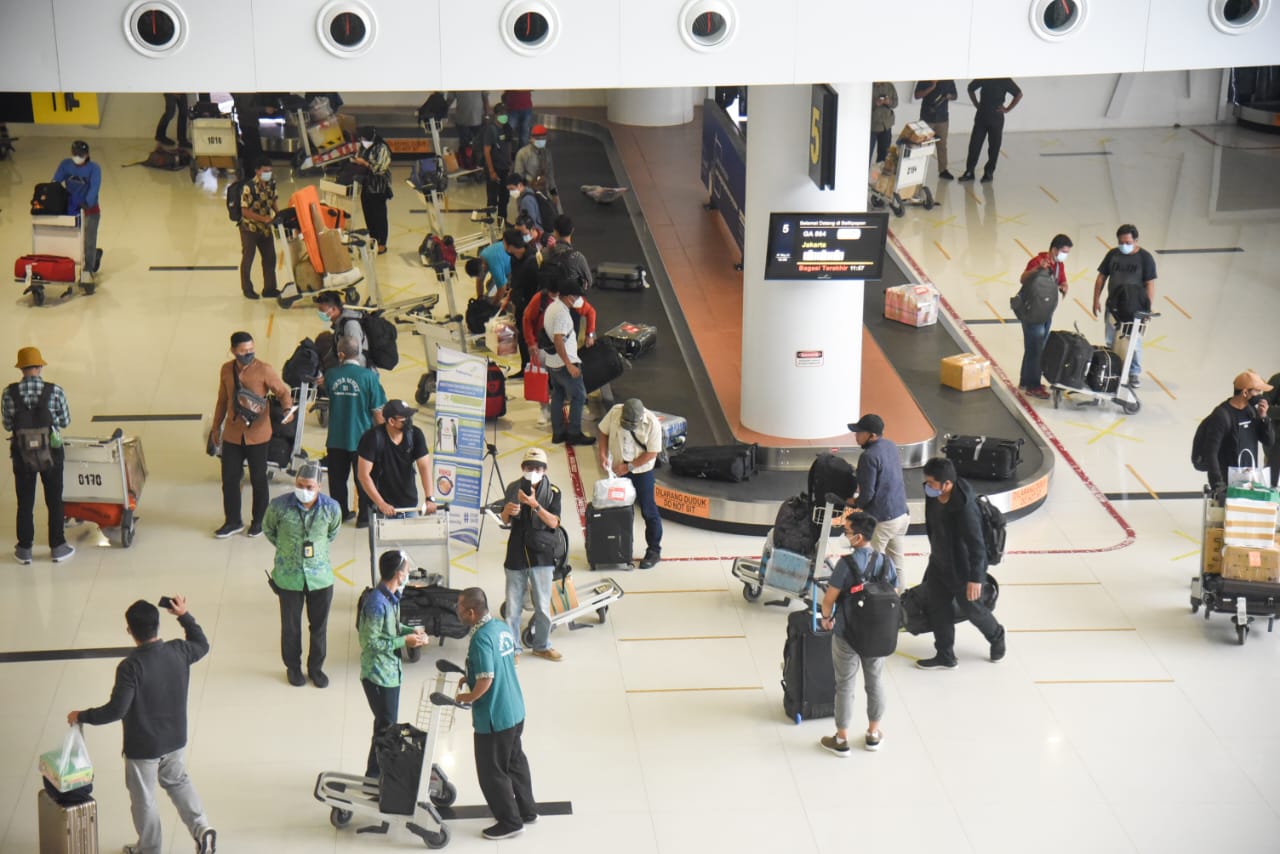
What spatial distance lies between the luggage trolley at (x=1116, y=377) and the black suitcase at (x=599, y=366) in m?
3.96

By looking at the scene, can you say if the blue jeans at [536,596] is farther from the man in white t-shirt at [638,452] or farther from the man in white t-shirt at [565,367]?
the man in white t-shirt at [565,367]

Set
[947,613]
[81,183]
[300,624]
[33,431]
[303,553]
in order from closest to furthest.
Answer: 1. [303,553]
2. [300,624]
3. [947,613]
4. [33,431]
5. [81,183]

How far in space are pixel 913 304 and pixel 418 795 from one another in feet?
28.4

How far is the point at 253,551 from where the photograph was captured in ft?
37.6

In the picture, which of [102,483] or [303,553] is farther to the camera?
[102,483]

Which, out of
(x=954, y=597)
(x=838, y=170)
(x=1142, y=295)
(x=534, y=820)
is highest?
(x=838, y=170)

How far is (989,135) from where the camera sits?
21.3m

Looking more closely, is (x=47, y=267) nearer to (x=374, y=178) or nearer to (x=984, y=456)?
(x=374, y=178)

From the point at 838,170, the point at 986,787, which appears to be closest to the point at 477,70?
the point at 838,170

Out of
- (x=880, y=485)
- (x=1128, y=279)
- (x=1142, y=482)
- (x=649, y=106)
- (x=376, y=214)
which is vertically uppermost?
(x=649, y=106)

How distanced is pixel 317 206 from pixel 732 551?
6.61 m

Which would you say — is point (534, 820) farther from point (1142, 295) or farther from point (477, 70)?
point (1142, 295)

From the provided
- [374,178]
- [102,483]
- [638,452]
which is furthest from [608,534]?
[374,178]

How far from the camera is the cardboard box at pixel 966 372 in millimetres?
13883
